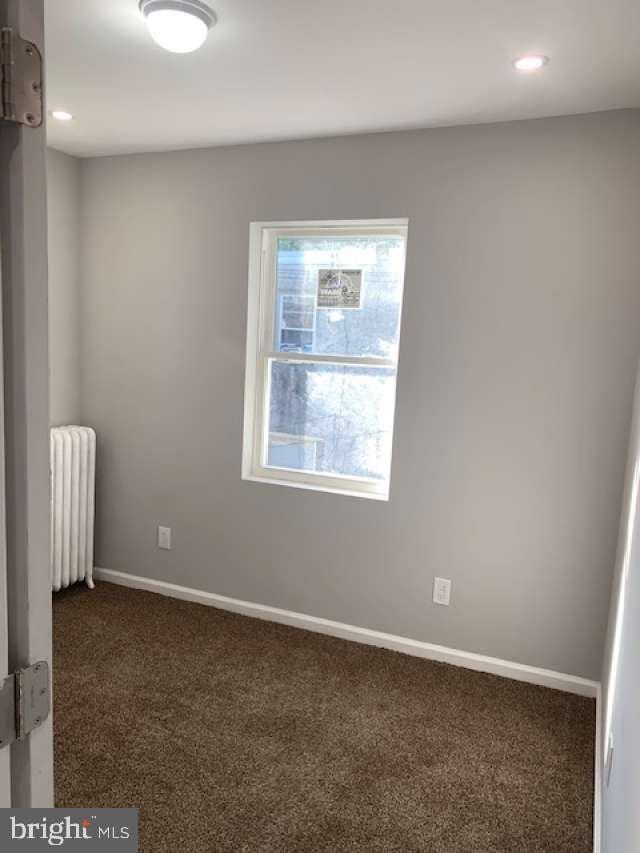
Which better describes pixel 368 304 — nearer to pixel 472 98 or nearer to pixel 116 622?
pixel 472 98

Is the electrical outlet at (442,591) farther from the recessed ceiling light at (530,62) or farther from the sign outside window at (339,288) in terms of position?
the recessed ceiling light at (530,62)

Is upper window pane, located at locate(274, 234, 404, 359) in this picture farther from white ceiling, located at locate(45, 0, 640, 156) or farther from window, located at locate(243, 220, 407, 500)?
white ceiling, located at locate(45, 0, 640, 156)

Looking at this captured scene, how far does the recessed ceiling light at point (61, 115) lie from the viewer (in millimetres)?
2920

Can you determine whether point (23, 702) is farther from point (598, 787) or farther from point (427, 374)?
point (427, 374)

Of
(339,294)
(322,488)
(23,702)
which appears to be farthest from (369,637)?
(23,702)

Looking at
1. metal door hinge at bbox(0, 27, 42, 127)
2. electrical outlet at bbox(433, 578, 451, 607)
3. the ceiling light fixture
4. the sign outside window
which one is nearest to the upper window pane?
the sign outside window

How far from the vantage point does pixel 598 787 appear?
2197 millimetres

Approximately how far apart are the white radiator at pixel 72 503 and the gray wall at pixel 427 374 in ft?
0.66

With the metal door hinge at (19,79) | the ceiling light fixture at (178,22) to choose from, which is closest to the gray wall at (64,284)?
the ceiling light fixture at (178,22)

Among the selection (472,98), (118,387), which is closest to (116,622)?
(118,387)

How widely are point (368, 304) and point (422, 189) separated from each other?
61cm

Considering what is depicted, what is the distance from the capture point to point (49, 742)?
3.11ft

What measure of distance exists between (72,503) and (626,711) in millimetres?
2991

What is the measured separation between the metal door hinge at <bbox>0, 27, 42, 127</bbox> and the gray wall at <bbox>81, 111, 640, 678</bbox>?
232 centimetres
